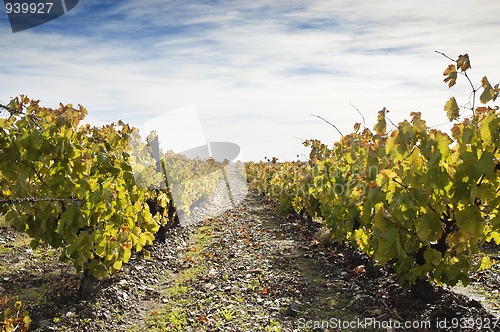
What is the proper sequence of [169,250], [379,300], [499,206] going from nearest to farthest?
1. [499,206]
2. [379,300]
3. [169,250]

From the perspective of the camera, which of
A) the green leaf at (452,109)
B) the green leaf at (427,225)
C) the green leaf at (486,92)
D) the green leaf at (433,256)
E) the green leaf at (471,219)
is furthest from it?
the green leaf at (433,256)

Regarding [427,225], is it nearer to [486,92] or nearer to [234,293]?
[486,92]

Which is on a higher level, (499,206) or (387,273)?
(499,206)

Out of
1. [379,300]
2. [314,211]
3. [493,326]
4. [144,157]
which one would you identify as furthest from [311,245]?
[493,326]

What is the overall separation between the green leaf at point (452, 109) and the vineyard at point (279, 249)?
0.01 meters

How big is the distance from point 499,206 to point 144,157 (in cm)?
941

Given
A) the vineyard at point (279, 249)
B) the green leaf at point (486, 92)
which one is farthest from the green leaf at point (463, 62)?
the green leaf at point (486, 92)

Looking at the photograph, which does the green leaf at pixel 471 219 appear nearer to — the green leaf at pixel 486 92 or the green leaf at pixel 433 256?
the green leaf at pixel 433 256

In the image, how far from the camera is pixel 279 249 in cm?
1099

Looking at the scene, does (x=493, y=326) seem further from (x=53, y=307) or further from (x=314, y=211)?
(x=314, y=211)

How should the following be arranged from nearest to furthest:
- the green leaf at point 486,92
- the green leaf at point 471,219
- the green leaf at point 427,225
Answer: the green leaf at point 471,219 < the green leaf at point 486,92 < the green leaf at point 427,225

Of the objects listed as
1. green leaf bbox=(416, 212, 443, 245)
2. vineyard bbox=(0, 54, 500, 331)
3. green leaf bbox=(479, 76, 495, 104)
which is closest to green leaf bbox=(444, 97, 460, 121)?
vineyard bbox=(0, 54, 500, 331)

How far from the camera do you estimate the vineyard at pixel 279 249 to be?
4785 millimetres

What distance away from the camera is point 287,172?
59.0ft
